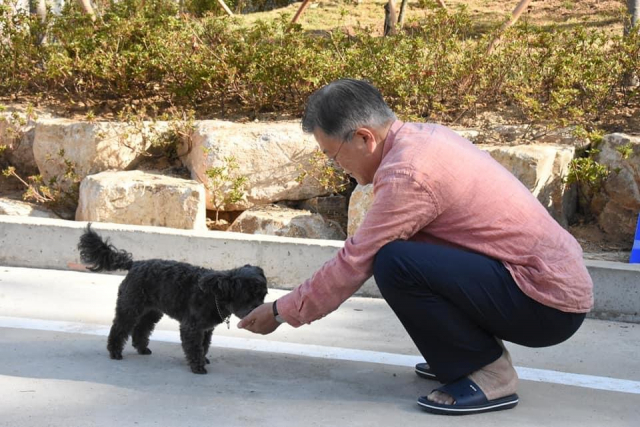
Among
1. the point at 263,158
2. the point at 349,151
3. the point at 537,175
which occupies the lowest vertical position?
the point at 263,158

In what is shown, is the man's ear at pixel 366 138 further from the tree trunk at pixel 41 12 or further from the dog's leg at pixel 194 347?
the tree trunk at pixel 41 12

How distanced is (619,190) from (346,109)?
13.2 ft

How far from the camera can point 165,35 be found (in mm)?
8328

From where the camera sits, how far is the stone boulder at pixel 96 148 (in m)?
7.68

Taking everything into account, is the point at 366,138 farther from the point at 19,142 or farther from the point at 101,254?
the point at 19,142

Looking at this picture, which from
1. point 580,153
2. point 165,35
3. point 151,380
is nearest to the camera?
point 151,380

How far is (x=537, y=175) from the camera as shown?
6.64 m

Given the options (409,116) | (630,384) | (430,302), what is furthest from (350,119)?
(409,116)

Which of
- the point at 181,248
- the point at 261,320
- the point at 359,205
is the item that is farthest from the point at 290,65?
the point at 261,320

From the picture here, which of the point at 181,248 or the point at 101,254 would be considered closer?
the point at 101,254

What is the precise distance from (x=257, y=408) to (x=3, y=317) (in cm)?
205

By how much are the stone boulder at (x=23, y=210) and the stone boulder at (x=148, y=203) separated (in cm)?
80

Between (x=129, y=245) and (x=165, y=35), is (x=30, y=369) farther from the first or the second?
(x=165, y=35)

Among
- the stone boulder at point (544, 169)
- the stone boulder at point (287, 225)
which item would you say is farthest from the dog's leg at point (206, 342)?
the stone boulder at point (544, 169)
